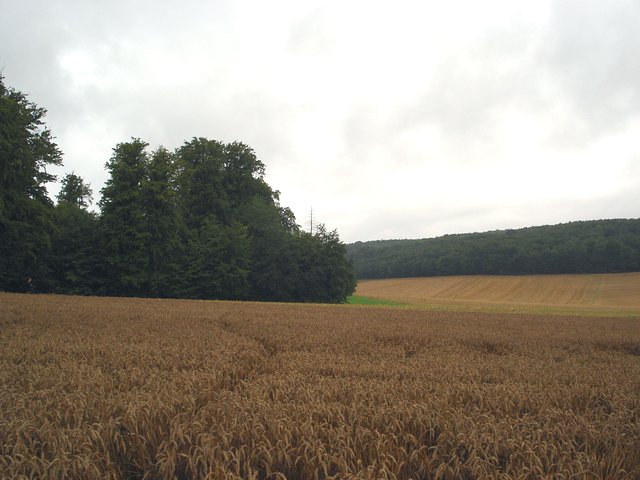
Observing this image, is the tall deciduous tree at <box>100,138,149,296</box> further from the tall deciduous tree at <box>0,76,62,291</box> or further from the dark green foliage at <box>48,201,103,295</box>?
the tall deciduous tree at <box>0,76,62,291</box>

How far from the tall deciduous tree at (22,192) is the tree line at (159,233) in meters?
0.08

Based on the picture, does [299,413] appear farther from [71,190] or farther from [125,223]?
[71,190]

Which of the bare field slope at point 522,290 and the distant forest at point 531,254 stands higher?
the distant forest at point 531,254

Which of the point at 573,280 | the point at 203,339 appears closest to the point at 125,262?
the point at 203,339

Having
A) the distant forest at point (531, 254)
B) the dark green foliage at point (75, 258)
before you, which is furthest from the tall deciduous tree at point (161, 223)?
→ the distant forest at point (531, 254)

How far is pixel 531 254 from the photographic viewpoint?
2975 inches

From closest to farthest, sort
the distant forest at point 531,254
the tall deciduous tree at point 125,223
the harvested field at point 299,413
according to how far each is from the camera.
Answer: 1. the harvested field at point 299,413
2. the tall deciduous tree at point 125,223
3. the distant forest at point 531,254

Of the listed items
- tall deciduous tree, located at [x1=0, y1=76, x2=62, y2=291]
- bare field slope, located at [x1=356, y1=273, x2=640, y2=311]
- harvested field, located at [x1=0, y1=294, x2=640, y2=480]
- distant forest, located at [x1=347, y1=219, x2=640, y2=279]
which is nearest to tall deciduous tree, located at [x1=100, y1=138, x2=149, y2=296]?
tall deciduous tree, located at [x1=0, y1=76, x2=62, y2=291]

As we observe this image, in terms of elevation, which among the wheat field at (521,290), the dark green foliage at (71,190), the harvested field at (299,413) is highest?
the dark green foliage at (71,190)

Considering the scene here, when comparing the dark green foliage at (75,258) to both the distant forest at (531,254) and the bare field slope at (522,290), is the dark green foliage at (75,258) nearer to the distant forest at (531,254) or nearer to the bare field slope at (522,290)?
the bare field slope at (522,290)

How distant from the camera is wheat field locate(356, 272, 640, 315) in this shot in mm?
54375

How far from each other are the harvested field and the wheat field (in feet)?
148

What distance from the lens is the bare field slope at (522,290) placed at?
5450 centimetres

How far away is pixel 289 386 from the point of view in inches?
182
